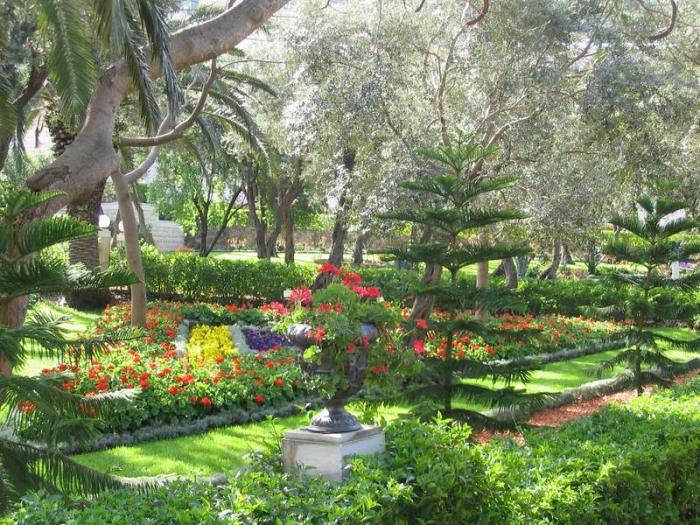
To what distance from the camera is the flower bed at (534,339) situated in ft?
38.3

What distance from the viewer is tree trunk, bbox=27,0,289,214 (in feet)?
18.7

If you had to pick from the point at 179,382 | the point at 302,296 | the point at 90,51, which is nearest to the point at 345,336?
the point at 302,296

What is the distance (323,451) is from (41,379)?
4.45ft

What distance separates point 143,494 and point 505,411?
5.90 metres

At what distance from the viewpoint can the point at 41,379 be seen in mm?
3785

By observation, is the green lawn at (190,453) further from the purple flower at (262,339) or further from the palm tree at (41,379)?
the purple flower at (262,339)

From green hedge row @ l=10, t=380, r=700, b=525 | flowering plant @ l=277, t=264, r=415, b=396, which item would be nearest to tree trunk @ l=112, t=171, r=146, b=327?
flowering plant @ l=277, t=264, r=415, b=396

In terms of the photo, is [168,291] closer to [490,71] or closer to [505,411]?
[490,71]

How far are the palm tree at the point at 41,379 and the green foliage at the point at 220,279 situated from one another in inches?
661

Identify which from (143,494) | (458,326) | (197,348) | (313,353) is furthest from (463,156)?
(197,348)

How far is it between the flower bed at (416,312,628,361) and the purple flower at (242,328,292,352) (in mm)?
2785

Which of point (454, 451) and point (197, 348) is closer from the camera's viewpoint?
point (454, 451)

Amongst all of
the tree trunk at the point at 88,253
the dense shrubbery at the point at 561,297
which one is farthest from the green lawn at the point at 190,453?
the dense shrubbery at the point at 561,297

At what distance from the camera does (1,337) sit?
354 centimetres
